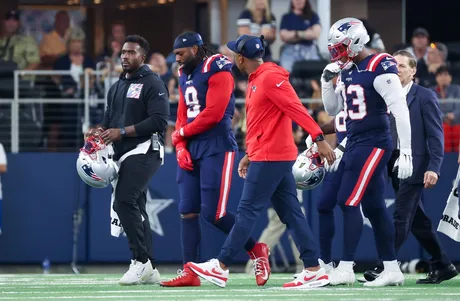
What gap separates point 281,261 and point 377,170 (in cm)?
567

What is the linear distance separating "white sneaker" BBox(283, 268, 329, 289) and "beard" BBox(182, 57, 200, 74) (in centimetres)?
189

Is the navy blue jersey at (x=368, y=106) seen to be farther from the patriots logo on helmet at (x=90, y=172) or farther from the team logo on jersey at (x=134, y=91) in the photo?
the patriots logo on helmet at (x=90, y=172)

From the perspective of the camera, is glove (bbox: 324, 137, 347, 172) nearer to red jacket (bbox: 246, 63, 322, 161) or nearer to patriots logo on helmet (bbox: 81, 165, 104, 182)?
red jacket (bbox: 246, 63, 322, 161)

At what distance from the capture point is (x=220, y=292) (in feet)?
30.5

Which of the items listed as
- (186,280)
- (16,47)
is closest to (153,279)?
(186,280)

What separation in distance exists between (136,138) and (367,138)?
1.87m

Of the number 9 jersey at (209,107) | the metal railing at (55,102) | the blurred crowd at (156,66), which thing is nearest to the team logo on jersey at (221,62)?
the number 9 jersey at (209,107)

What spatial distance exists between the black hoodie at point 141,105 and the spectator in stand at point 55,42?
617 centimetres

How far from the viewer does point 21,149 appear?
15.4 m

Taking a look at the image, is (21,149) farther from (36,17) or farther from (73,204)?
(36,17)

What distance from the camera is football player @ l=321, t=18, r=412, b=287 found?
379 inches

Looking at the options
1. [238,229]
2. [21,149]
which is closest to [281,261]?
[21,149]

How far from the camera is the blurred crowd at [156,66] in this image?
1543 cm

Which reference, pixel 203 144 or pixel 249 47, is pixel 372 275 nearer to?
pixel 203 144
